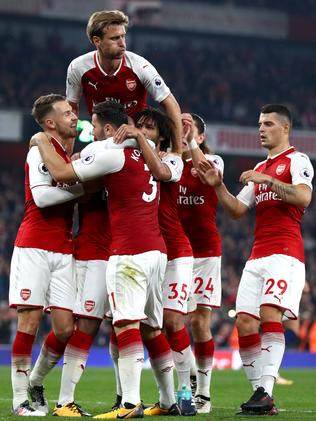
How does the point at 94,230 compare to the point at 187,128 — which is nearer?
the point at 94,230

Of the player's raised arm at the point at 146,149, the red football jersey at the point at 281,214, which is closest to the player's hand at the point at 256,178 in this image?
the red football jersey at the point at 281,214

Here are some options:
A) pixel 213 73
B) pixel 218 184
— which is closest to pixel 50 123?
pixel 218 184

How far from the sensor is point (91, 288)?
29.6ft

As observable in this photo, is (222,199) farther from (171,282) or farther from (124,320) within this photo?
(124,320)

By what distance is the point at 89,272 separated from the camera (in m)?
9.08

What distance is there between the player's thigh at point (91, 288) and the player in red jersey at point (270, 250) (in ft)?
4.07

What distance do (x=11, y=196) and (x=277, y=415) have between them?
2158 centimetres

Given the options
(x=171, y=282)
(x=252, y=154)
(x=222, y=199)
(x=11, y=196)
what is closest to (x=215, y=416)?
(x=171, y=282)

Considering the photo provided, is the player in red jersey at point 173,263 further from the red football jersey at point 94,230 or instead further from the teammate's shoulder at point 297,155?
the teammate's shoulder at point 297,155

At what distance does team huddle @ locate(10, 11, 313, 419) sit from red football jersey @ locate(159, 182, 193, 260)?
1 cm

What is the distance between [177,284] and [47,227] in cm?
128

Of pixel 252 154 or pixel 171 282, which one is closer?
pixel 171 282

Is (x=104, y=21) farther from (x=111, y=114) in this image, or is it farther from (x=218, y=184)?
(x=218, y=184)

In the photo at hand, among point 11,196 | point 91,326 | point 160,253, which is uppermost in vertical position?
point 11,196
